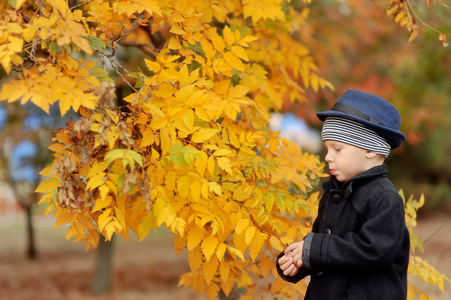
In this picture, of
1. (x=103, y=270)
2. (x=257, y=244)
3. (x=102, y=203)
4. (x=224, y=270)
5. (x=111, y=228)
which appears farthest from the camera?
(x=103, y=270)

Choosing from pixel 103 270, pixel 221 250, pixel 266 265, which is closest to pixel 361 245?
pixel 221 250

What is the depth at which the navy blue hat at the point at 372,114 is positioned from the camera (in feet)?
7.01

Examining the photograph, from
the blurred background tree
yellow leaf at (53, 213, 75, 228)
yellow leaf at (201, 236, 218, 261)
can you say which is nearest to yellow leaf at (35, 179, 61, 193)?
yellow leaf at (53, 213, 75, 228)

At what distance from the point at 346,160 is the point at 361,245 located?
0.41 m

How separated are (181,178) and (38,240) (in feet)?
54.8

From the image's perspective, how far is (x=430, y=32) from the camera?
6.61 meters

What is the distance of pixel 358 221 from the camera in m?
2.13

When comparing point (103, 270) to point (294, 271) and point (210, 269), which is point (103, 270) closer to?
point (210, 269)

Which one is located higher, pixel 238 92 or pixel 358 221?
pixel 238 92


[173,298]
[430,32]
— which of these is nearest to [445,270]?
[430,32]

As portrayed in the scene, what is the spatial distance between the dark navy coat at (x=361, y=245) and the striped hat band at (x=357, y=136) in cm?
10

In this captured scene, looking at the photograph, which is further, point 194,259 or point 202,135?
point 194,259

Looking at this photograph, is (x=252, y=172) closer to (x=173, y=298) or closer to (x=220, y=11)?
(x=220, y=11)

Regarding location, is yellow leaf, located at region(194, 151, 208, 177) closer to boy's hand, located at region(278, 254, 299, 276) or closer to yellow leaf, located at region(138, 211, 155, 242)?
yellow leaf, located at region(138, 211, 155, 242)
